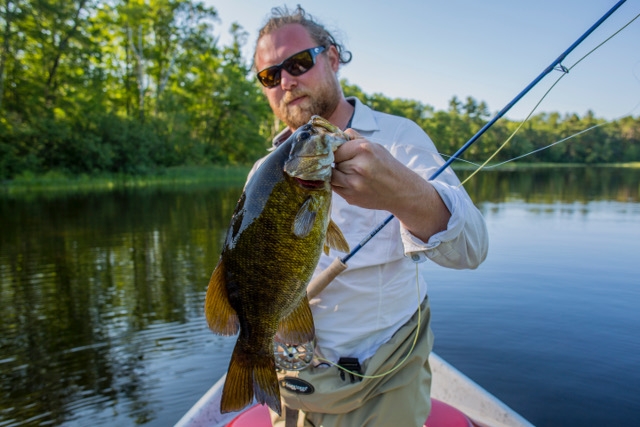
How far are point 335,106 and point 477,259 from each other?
1.12m

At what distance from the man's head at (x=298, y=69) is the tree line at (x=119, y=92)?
2867 centimetres

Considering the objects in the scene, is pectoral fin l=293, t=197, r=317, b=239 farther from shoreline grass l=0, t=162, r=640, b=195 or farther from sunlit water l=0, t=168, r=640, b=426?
shoreline grass l=0, t=162, r=640, b=195

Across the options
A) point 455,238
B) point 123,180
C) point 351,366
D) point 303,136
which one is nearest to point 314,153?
point 303,136

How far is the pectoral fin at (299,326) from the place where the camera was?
6.31 ft

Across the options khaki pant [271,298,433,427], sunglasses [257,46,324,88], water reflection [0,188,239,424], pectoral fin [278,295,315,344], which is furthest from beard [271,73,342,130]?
water reflection [0,188,239,424]

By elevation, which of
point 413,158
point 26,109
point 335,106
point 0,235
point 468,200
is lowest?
point 0,235

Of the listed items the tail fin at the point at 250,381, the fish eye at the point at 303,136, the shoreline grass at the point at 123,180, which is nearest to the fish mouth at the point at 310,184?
the fish eye at the point at 303,136

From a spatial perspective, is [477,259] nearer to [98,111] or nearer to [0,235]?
[0,235]

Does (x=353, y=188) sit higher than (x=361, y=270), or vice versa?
(x=353, y=188)

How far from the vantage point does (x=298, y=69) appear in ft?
8.20

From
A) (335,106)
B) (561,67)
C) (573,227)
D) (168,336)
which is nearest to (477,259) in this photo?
(561,67)

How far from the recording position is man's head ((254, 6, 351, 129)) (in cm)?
248

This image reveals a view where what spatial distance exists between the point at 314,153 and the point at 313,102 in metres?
1.01

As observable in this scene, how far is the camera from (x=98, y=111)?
33094mm
